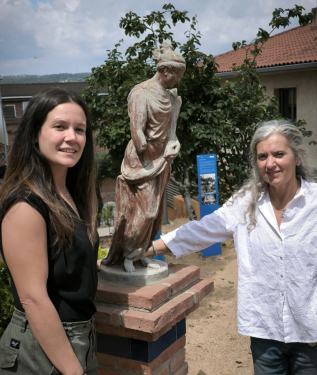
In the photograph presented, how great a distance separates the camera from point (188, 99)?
7227 millimetres

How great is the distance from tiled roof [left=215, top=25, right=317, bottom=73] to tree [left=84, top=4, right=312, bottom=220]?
331 centimetres

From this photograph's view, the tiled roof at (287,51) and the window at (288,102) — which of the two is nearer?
the tiled roof at (287,51)

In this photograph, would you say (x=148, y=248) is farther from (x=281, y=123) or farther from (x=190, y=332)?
(x=190, y=332)

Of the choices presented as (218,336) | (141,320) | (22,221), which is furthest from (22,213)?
(218,336)

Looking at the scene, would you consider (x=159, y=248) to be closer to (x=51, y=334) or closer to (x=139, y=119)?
(x=139, y=119)

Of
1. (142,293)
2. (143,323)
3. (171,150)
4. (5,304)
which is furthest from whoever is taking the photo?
(5,304)

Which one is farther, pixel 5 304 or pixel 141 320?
pixel 5 304

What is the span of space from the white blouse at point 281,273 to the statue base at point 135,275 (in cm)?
66

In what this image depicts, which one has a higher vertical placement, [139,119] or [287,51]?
[287,51]

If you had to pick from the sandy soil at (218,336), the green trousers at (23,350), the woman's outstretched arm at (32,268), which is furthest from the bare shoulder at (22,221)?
the sandy soil at (218,336)

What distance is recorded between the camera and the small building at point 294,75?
11477mm

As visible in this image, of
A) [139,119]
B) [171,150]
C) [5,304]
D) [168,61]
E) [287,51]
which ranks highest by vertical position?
[287,51]

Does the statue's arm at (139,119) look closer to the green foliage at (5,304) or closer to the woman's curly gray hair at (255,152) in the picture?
the woman's curly gray hair at (255,152)

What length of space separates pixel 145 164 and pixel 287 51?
36.7 feet
